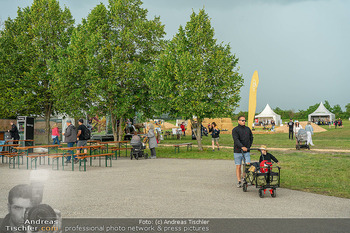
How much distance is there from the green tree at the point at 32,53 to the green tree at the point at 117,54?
198 inches

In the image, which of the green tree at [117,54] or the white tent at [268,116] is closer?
the green tree at [117,54]

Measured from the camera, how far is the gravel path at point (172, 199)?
5.88m

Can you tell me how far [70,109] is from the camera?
85.5 feet

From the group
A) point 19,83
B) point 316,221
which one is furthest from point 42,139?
point 316,221

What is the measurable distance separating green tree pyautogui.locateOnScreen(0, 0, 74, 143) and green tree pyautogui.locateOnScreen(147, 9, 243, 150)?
11655 millimetres

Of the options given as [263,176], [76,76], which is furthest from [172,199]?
[76,76]

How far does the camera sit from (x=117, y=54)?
73.1ft

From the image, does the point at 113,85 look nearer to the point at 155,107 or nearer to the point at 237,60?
the point at 155,107

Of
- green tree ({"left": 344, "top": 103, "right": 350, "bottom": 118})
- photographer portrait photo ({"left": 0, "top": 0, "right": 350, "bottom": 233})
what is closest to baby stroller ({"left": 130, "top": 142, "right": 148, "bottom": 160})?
photographer portrait photo ({"left": 0, "top": 0, "right": 350, "bottom": 233})

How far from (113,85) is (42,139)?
43.3ft

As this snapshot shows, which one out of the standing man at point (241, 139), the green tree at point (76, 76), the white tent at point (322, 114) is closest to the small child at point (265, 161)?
the standing man at point (241, 139)

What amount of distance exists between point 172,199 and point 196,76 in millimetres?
12895

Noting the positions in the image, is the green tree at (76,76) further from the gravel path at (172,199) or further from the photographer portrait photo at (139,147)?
the gravel path at (172,199)

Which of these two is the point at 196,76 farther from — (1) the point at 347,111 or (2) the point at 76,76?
(1) the point at 347,111
